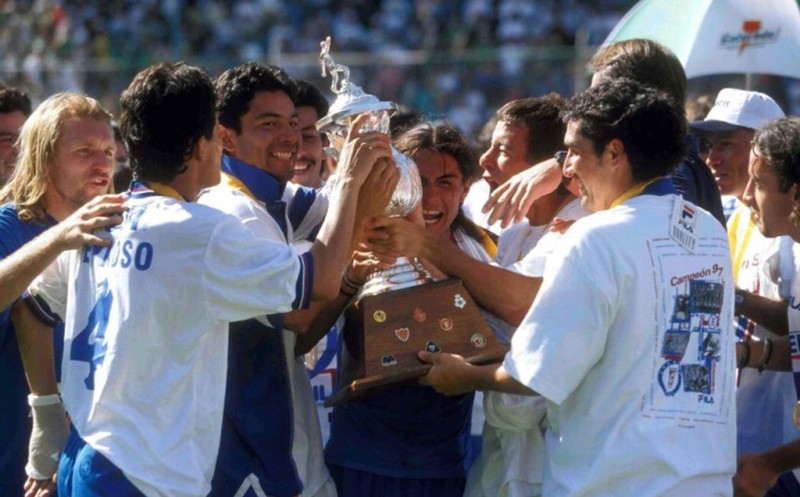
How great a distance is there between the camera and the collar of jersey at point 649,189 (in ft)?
13.4

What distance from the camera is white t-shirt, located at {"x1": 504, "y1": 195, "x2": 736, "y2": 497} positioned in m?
3.89

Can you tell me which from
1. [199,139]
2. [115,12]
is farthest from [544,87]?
[199,139]

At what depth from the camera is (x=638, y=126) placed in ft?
13.4

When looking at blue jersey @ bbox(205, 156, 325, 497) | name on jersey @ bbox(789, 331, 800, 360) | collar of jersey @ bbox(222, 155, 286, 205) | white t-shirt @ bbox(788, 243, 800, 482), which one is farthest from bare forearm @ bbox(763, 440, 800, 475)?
collar of jersey @ bbox(222, 155, 286, 205)

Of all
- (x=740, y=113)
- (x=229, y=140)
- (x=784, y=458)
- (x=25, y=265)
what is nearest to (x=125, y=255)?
(x=25, y=265)

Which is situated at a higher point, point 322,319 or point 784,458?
point 322,319

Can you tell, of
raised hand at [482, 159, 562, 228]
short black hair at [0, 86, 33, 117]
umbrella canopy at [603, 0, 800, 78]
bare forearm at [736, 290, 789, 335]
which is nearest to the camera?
raised hand at [482, 159, 562, 228]

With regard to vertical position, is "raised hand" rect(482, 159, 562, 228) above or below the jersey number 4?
above

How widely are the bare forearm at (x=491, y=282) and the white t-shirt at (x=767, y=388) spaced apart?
1.10 m

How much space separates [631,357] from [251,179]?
1.49 metres

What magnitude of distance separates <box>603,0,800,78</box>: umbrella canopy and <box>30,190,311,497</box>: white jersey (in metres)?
3.56

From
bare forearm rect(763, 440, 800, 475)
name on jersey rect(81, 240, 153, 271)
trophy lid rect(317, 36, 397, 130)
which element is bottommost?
bare forearm rect(763, 440, 800, 475)

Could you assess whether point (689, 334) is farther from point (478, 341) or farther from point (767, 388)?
point (767, 388)

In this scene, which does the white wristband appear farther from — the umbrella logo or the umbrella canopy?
the umbrella logo
